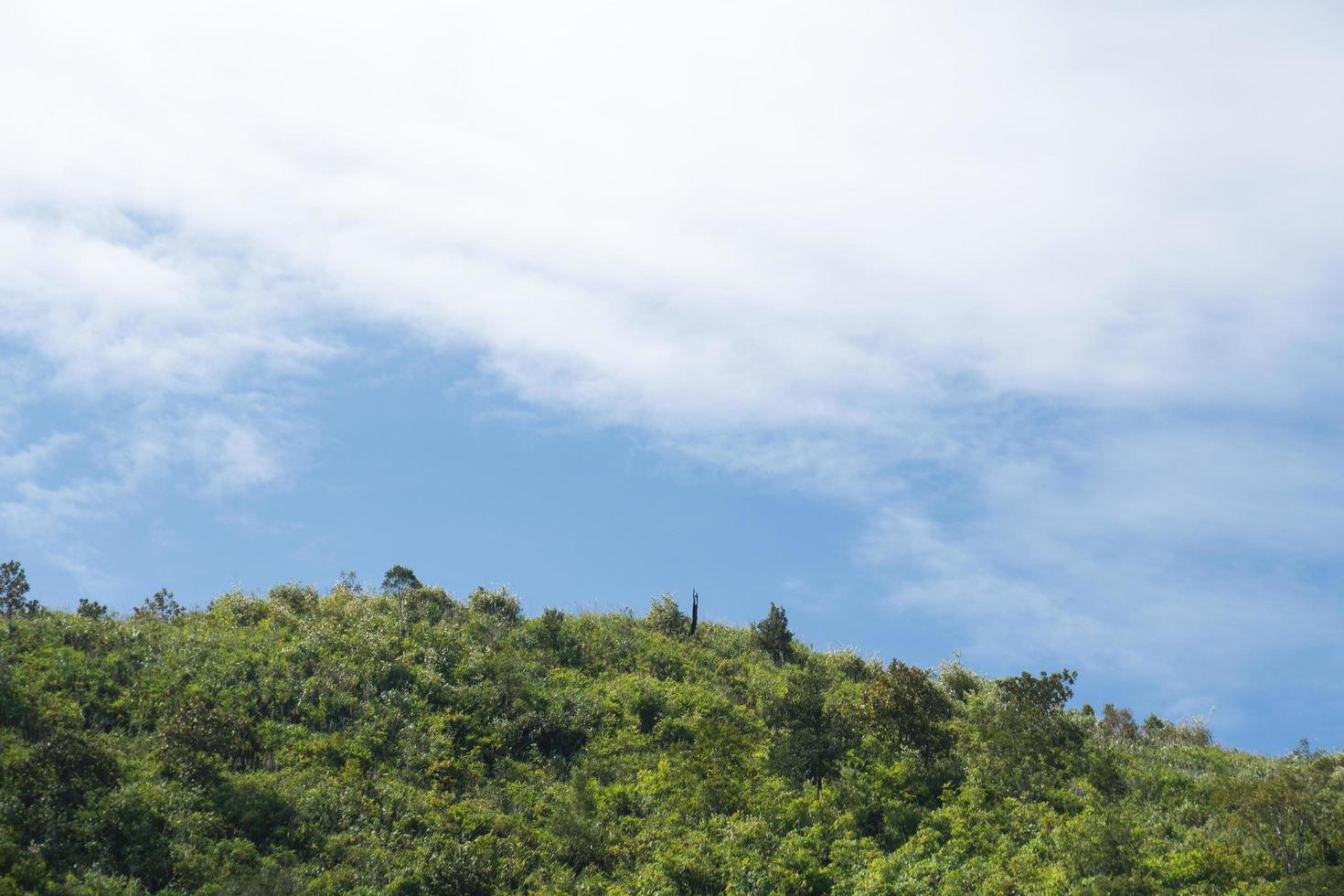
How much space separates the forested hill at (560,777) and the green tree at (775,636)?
4238 mm

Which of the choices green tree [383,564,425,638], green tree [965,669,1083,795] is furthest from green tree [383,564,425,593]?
green tree [965,669,1083,795]

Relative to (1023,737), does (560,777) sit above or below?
below

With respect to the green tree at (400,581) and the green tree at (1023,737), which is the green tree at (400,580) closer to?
the green tree at (400,581)

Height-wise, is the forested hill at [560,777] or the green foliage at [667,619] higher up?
the green foliage at [667,619]

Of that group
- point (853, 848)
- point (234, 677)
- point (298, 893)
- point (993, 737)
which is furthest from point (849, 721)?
point (234, 677)

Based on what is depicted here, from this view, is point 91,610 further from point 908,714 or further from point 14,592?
point 908,714

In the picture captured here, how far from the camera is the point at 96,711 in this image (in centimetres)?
3155

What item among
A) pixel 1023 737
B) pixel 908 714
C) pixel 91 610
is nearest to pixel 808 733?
pixel 908 714

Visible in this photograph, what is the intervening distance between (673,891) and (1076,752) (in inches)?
620

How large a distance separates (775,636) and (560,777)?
56.3 ft

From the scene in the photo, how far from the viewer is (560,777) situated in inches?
1394

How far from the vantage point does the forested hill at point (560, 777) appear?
26172 mm

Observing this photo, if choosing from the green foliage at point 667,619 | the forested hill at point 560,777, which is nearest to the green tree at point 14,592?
the forested hill at point 560,777

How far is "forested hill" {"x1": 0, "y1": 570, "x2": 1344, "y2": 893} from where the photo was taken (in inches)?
1030
